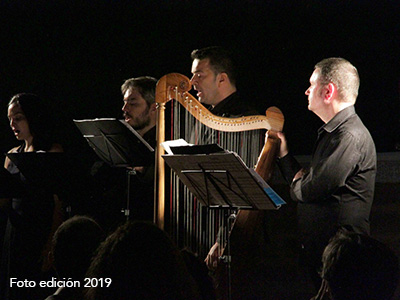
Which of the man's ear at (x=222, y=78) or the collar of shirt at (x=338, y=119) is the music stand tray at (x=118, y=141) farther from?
the collar of shirt at (x=338, y=119)

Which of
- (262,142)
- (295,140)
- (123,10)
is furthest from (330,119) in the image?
(123,10)

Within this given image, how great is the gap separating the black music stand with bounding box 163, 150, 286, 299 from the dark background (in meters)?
1.99

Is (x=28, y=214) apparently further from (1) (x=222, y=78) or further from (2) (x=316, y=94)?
(2) (x=316, y=94)

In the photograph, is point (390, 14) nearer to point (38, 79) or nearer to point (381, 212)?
point (381, 212)

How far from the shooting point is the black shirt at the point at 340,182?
3.07 meters

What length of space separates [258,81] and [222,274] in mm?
Result: 2076

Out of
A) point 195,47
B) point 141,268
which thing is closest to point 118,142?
point 195,47

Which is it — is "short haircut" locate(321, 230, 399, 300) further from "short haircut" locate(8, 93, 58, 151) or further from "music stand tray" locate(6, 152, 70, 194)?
"short haircut" locate(8, 93, 58, 151)

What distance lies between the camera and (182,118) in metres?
3.56

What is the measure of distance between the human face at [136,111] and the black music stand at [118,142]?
53 cm

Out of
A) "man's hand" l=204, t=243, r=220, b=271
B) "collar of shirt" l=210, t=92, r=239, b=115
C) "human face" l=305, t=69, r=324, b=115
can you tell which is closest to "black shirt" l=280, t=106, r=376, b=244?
"human face" l=305, t=69, r=324, b=115

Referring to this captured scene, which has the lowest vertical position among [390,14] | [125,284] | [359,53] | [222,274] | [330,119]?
[222,274]

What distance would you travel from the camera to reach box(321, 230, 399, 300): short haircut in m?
1.67

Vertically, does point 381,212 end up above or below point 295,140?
below
